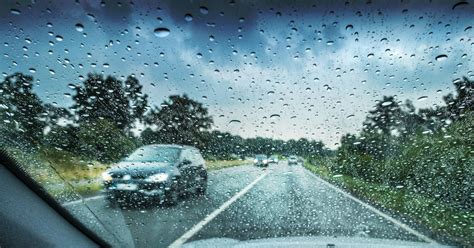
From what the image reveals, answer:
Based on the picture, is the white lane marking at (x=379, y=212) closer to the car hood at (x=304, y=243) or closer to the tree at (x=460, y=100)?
the car hood at (x=304, y=243)

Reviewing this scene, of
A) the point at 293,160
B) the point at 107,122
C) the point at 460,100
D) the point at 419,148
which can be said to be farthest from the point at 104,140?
the point at 419,148

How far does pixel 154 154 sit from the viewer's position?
4.32 m

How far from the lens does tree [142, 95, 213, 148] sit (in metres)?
4.04

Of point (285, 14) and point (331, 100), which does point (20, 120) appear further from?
point (331, 100)

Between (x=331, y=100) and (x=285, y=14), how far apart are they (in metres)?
0.90

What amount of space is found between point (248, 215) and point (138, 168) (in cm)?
190

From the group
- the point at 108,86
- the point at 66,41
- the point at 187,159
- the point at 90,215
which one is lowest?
the point at 90,215

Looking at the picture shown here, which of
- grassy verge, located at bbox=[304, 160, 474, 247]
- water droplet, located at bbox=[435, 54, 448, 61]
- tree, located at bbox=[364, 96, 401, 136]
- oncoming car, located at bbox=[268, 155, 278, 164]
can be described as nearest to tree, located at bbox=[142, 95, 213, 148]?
oncoming car, located at bbox=[268, 155, 278, 164]

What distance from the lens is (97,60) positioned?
377 centimetres

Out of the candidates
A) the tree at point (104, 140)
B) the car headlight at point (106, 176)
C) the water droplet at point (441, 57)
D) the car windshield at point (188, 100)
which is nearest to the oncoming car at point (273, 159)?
the car windshield at point (188, 100)

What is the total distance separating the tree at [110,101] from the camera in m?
3.88

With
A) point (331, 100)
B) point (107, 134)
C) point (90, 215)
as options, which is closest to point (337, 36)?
point (331, 100)

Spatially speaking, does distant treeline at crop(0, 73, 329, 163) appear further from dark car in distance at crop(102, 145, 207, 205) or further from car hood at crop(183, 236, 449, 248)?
car hood at crop(183, 236, 449, 248)

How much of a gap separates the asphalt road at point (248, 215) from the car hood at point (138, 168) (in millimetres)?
305
